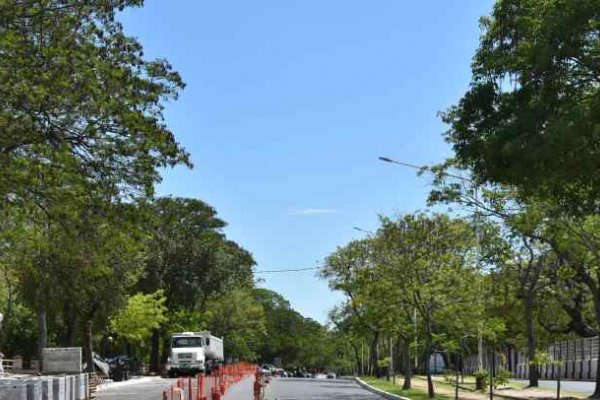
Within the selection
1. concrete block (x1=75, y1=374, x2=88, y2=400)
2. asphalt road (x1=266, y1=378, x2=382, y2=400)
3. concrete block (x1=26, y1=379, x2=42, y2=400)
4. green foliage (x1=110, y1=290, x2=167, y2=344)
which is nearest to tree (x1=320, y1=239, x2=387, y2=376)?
asphalt road (x1=266, y1=378, x2=382, y2=400)

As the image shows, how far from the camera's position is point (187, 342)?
5900cm

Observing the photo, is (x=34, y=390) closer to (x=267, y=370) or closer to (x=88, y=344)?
(x=88, y=344)

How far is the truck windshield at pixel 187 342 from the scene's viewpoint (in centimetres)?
5881

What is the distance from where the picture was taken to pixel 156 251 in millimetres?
66125

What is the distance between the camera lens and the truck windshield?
2315 inches

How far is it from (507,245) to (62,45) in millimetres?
20177

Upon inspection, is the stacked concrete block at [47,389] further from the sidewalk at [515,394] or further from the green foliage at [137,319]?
the green foliage at [137,319]

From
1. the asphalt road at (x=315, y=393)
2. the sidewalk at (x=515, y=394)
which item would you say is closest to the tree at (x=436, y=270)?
the sidewalk at (x=515, y=394)

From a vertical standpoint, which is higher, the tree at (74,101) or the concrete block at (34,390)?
the tree at (74,101)

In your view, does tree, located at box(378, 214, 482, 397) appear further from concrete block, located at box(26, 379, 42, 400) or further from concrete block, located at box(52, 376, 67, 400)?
concrete block, located at box(26, 379, 42, 400)

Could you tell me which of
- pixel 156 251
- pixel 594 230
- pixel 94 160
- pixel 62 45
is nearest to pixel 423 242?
pixel 594 230

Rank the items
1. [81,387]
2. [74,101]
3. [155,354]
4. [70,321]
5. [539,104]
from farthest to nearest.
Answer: [155,354]
[70,321]
[81,387]
[74,101]
[539,104]

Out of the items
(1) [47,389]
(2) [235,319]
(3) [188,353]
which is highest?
(1) [47,389]

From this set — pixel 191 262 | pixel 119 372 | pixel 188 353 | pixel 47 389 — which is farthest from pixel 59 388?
pixel 191 262
